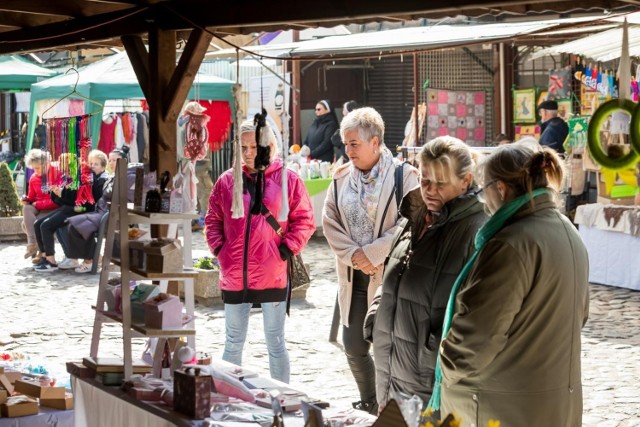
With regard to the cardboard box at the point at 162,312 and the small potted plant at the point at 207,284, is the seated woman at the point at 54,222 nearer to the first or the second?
the small potted plant at the point at 207,284

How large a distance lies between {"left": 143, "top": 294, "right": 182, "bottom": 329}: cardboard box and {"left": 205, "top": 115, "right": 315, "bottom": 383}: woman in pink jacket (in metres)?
1.19

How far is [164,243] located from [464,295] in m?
1.72

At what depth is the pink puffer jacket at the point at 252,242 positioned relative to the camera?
20.3ft

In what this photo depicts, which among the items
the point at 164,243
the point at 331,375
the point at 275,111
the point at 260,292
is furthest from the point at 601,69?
the point at 164,243

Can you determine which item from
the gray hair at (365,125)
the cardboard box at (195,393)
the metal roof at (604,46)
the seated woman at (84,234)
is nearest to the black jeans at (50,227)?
the seated woman at (84,234)

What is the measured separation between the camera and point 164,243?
4926mm

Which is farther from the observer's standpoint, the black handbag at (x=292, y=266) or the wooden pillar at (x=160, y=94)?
the black handbag at (x=292, y=266)

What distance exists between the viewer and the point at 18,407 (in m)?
5.11

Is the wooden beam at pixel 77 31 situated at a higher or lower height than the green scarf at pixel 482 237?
higher

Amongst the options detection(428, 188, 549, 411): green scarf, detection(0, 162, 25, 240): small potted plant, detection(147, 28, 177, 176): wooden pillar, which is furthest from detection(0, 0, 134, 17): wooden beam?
detection(0, 162, 25, 240): small potted plant

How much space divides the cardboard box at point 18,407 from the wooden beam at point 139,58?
76.2 inches

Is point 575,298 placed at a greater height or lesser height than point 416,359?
greater

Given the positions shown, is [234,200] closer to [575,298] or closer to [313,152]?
[575,298]

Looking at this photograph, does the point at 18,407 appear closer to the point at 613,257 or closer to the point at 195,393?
the point at 195,393
